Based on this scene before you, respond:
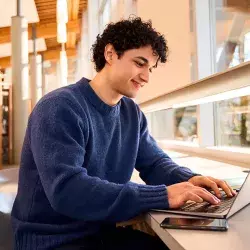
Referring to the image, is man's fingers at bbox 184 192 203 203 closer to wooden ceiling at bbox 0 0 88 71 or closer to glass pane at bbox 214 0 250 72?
glass pane at bbox 214 0 250 72

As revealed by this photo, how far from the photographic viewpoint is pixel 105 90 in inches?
52.1

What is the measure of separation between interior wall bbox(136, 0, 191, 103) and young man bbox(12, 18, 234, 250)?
2.99 ft

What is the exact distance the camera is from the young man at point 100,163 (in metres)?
0.98

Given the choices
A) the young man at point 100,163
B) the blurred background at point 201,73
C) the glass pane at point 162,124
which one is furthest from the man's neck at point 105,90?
the glass pane at point 162,124

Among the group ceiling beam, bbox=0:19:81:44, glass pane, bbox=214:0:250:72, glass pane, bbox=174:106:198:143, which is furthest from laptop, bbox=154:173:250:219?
ceiling beam, bbox=0:19:81:44

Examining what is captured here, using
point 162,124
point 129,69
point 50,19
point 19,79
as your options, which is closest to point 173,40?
point 162,124

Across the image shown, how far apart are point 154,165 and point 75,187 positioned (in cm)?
54

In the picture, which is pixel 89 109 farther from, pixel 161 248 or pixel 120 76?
pixel 161 248

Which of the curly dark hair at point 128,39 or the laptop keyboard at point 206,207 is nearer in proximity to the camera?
the laptop keyboard at point 206,207

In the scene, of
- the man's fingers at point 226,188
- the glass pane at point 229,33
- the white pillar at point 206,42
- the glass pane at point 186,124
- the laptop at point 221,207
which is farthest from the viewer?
the glass pane at point 186,124

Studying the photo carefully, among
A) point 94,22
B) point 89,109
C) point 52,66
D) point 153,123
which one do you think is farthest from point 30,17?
point 89,109

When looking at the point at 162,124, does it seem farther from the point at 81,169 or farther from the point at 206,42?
the point at 81,169

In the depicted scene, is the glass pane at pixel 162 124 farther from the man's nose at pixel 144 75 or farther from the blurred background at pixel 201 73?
the man's nose at pixel 144 75

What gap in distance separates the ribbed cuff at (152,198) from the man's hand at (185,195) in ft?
0.05
